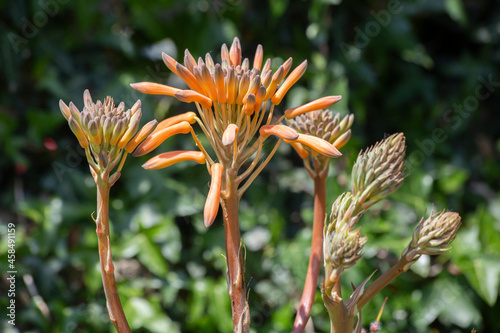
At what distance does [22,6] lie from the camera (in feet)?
5.50

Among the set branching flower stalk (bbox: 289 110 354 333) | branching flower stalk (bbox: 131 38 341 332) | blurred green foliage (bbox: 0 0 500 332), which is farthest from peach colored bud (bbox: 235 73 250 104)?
blurred green foliage (bbox: 0 0 500 332)

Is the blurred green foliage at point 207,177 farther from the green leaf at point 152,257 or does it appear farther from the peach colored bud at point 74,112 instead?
the peach colored bud at point 74,112

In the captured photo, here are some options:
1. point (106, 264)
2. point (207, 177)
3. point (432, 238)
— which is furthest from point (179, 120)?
point (207, 177)

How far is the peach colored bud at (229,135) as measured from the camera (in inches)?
16.5

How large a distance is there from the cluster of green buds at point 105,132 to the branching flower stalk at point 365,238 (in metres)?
0.20

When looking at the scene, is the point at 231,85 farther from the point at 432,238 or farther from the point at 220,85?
the point at 432,238

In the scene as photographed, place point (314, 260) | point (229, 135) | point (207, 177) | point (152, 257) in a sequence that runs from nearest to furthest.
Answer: point (229, 135) < point (314, 260) < point (152, 257) < point (207, 177)

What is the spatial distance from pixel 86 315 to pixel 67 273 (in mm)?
297

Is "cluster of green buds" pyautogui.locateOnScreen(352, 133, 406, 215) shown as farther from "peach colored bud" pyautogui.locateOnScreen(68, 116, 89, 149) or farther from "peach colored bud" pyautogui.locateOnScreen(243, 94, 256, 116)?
"peach colored bud" pyautogui.locateOnScreen(68, 116, 89, 149)

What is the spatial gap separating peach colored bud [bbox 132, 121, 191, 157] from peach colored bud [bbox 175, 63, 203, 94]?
0.12ft

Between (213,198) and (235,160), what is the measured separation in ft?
0.16

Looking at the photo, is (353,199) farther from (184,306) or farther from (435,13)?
(435,13)

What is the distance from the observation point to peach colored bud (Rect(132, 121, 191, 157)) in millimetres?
452

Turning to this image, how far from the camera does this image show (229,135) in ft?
1.40
